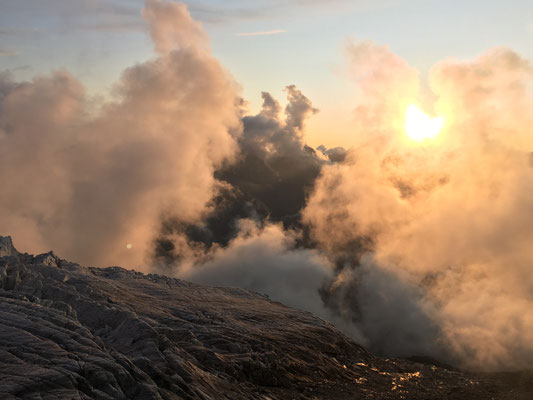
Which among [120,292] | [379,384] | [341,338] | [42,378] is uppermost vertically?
[341,338]

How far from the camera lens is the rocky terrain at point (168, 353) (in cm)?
8169

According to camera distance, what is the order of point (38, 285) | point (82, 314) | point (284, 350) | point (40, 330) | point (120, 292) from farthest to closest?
point (120, 292) → point (284, 350) → point (38, 285) → point (82, 314) → point (40, 330)

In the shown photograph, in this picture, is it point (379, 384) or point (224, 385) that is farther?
point (379, 384)

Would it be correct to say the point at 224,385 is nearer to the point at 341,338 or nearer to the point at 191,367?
the point at 191,367

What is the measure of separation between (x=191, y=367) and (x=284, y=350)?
52246mm

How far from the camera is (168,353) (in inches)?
4227

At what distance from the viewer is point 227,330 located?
504ft

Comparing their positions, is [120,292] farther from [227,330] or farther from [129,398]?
[129,398]

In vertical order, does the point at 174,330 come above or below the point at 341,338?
below

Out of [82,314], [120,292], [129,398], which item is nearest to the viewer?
[129,398]

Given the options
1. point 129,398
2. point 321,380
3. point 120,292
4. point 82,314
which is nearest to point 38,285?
point 82,314

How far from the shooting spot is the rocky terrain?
268 ft

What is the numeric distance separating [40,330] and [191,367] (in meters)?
32.3

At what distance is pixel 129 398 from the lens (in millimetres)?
82188
